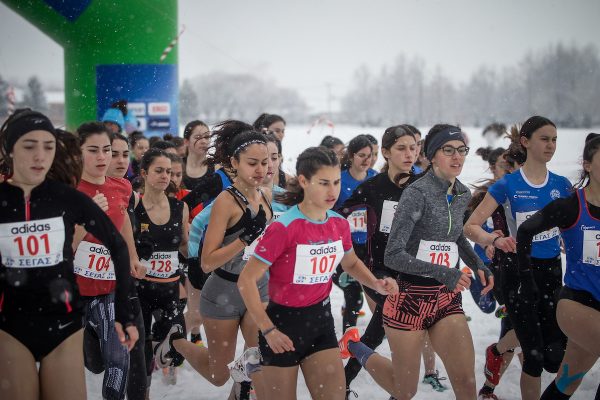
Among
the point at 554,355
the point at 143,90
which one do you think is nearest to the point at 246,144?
the point at 554,355

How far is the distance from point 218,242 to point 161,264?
1.19 m

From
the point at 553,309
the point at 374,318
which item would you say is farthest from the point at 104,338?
the point at 553,309

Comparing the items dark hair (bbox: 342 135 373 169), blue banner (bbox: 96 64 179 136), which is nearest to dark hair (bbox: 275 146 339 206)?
dark hair (bbox: 342 135 373 169)

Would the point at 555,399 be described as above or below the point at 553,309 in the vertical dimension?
below

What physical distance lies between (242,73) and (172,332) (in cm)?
3725

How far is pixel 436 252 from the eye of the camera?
359 centimetres

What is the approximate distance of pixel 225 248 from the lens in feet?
11.3

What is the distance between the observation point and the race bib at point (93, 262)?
3648 mm

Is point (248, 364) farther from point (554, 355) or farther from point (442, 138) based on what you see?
point (554, 355)

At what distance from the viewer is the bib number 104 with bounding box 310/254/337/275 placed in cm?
309

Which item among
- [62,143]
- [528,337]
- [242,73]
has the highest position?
[242,73]

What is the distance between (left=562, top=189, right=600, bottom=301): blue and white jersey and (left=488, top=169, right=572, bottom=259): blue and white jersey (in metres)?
0.43

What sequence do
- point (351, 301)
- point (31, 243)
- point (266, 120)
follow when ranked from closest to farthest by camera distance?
point (31, 243), point (351, 301), point (266, 120)

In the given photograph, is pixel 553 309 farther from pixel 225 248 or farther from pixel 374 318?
pixel 225 248
